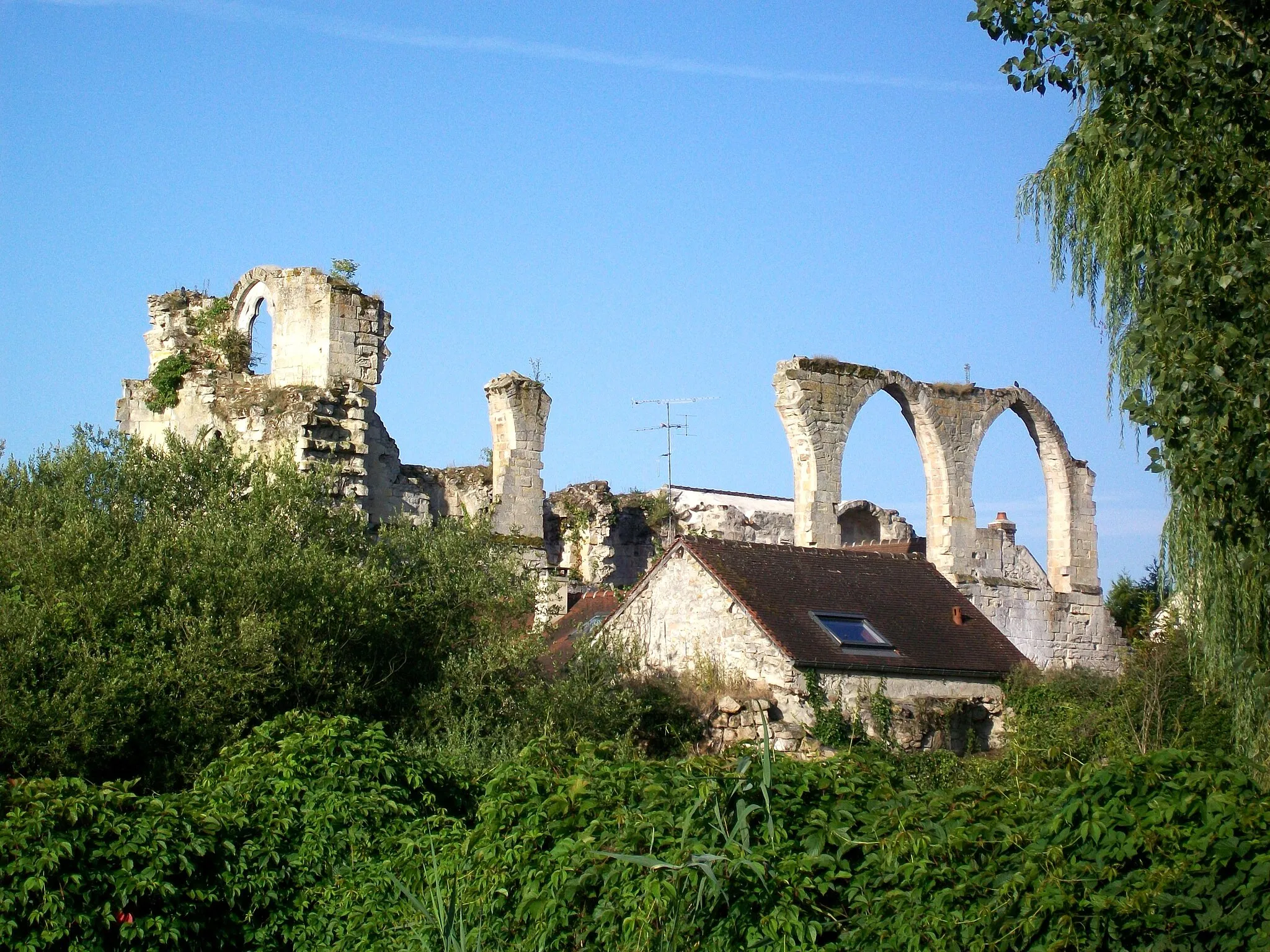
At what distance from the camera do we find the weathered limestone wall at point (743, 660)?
16.1 meters

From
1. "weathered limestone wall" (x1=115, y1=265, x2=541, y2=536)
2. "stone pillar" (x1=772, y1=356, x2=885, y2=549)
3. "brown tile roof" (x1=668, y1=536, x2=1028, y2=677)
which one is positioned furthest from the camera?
"stone pillar" (x1=772, y1=356, x2=885, y2=549)

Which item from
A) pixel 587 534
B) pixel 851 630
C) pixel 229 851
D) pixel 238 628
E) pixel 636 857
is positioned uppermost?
pixel 587 534

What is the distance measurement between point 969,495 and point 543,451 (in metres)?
6.63

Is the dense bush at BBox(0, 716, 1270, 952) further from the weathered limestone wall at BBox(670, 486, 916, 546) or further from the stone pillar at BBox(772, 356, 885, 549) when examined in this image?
the weathered limestone wall at BBox(670, 486, 916, 546)

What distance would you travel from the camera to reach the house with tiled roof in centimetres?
1616

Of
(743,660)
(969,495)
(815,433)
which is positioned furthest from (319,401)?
(969,495)

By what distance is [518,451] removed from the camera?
20484 millimetres

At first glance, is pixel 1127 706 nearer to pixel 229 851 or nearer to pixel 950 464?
pixel 950 464

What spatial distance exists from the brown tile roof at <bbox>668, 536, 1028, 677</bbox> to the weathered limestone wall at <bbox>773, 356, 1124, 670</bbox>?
249 centimetres

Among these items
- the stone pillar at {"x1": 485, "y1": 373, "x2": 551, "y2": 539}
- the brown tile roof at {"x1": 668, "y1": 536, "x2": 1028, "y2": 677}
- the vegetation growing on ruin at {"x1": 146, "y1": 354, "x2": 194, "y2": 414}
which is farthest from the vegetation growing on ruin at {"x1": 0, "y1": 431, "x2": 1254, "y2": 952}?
the stone pillar at {"x1": 485, "y1": 373, "x2": 551, "y2": 539}

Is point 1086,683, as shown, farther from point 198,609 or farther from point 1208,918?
point 1208,918

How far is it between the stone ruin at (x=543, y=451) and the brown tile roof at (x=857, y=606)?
223 centimetres

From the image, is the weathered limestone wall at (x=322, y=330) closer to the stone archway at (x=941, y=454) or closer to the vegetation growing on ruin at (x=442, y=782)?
the vegetation growing on ruin at (x=442, y=782)

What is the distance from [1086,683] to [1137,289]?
7.83 meters
